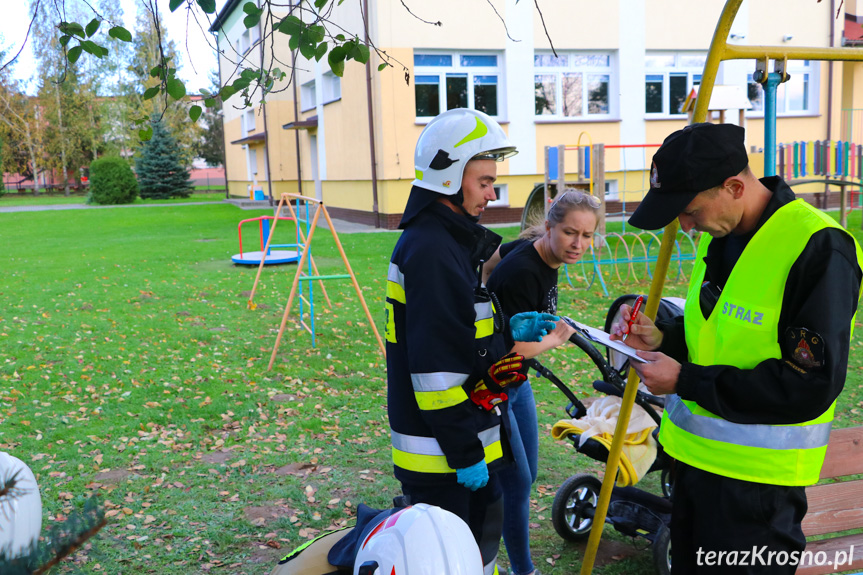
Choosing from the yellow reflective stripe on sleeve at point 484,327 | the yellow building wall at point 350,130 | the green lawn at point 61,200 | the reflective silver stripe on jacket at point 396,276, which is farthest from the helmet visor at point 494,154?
the green lawn at point 61,200

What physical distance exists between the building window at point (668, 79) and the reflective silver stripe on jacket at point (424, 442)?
61.1 feet

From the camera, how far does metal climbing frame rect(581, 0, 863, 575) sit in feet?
8.16

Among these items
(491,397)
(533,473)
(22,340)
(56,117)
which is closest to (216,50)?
(491,397)

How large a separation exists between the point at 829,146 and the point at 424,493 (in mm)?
14769

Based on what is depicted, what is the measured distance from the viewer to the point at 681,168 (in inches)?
79.8

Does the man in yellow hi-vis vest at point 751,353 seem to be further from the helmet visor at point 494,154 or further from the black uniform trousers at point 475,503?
the black uniform trousers at point 475,503

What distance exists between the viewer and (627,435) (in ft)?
11.6

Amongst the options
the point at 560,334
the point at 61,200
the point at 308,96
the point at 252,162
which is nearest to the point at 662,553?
the point at 560,334

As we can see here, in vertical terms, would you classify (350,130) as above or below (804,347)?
above

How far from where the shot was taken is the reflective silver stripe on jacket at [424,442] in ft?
8.25

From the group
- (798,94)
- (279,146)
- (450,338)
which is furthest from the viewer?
(279,146)

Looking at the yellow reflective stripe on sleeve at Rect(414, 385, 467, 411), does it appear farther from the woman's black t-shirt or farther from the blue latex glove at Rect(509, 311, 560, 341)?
the woman's black t-shirt

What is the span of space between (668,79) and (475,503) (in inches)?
753

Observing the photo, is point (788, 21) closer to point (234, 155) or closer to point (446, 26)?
point (446, 26)
